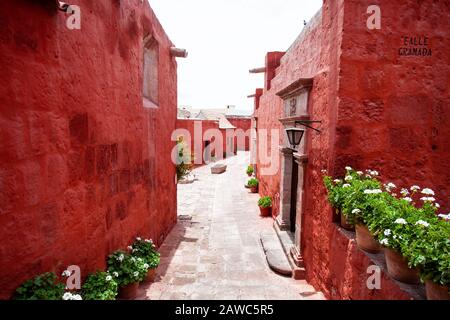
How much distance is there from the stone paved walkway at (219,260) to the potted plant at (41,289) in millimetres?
2028

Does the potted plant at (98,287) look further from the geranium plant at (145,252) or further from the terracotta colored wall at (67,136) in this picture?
the geranium plant at (145,252)

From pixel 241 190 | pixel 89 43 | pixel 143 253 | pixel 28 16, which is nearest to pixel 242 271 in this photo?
pixel 143 253

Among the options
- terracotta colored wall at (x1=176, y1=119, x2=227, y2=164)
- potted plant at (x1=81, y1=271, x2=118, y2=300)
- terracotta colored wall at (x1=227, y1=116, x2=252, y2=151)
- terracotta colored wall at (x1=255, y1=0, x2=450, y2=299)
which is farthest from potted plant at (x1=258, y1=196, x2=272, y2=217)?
terracotta colored wall at (x1=227, y1=116, x2=252, y2=151)

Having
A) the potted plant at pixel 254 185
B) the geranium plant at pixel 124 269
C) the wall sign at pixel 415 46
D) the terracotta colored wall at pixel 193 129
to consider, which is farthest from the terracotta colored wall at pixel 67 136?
the terracotta colored wall at pixel 193 129

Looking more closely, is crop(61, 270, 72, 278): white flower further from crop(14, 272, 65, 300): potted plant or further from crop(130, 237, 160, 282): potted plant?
crop(130, 237, 160, 282): potted plant

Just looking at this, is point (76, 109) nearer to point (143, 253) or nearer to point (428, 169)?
point (143, 253)

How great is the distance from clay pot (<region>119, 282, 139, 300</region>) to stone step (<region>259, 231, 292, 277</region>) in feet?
→ 9.24

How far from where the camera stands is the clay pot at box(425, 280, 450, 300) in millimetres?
2004

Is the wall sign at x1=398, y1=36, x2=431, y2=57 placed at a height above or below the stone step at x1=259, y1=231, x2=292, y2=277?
above

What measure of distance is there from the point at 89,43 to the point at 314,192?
391 cm

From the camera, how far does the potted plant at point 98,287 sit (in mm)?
3285

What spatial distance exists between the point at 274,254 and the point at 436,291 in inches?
178

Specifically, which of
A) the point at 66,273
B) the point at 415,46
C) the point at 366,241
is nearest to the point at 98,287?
the point at 66,273

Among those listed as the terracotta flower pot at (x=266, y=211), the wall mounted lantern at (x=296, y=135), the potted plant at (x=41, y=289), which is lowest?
the terracotta flower pot at (x=266, y=211)
